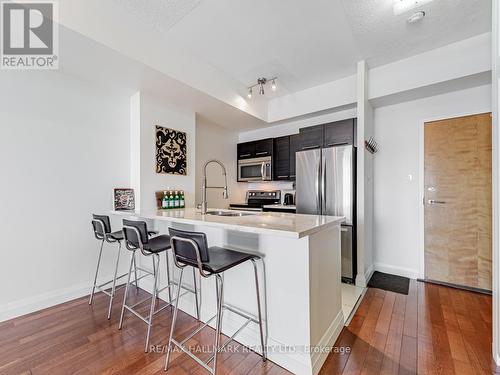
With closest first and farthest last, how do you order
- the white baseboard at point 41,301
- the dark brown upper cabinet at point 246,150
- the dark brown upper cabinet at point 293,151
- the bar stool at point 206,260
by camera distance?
1. the bar stool at point 206,260
2. the white baseboard at point 41,301
3. the dark brown upper cabinet at point 293,151
4. the dark brown upper cabinet at point 246,150

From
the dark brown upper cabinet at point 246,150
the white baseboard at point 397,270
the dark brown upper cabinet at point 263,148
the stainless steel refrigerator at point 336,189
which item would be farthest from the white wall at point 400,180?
the dark brown upper cabinet at point 246,150

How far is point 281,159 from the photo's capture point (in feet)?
13.4

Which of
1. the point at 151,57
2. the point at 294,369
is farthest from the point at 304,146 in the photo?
the point at 294,369

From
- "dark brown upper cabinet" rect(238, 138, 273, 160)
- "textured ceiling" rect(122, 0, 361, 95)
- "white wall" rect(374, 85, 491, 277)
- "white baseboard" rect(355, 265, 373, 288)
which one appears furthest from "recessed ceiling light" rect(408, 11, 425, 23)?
"white baseboard" rect(355, 265, 373, 288)

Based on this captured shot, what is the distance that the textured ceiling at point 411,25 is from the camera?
201 cm

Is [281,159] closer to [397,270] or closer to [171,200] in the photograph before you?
[171,200]

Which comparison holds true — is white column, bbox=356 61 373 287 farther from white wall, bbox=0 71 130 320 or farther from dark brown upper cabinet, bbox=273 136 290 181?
white wall, bbox=0 71 130 320

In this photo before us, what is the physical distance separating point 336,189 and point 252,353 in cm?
204

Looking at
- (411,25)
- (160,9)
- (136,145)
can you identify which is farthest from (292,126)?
(160,9)

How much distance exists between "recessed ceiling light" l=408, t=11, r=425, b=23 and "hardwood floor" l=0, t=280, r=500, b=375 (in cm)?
277

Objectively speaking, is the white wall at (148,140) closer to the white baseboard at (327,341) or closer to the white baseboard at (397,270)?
the white baseboard at (327,341)

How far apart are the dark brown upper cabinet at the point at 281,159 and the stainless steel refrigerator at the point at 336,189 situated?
0.79m

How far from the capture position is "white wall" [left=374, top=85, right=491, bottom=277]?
3.01 metres

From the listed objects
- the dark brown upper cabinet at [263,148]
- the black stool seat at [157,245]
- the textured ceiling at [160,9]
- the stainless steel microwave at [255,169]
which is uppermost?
the textured ceiling at [160,9]
